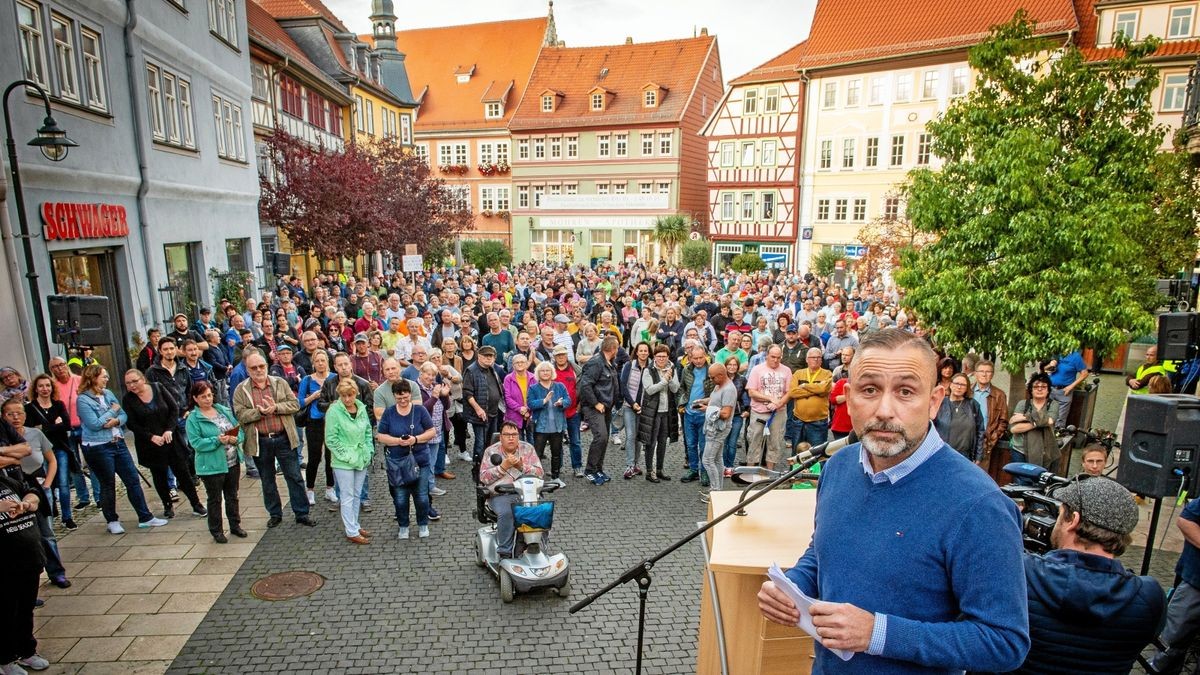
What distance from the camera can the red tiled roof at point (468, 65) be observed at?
5194 centimetres

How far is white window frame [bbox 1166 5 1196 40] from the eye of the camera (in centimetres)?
2430

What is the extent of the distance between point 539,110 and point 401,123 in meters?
10.4

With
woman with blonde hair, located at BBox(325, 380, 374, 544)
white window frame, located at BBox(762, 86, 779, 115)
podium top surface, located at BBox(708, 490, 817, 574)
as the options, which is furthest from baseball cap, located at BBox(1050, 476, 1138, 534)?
white window frame, located at BBox(762, 86, 779, 115)

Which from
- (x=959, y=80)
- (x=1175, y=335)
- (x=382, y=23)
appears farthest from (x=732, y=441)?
(x=382, y=23)

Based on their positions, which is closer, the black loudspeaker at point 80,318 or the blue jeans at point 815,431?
the black loudspeaker at point 80,318

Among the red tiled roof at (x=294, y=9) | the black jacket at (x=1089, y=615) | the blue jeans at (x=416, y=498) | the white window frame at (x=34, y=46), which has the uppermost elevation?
the red tiled roof at (x=294, y=9)

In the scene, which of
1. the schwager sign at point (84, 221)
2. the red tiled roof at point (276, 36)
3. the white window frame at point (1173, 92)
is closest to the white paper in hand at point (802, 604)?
the schwager sign at point (84, 221)

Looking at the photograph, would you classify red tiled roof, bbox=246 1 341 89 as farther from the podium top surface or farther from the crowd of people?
the podium top surface

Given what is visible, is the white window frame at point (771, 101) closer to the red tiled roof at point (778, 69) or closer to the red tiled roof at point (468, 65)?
the red tiled roof at point (778, 69)

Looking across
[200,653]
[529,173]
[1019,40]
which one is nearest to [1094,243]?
[1019,40]

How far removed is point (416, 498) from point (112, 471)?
3.30 metres

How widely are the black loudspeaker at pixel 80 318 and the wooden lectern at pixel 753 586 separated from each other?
834 centimetres

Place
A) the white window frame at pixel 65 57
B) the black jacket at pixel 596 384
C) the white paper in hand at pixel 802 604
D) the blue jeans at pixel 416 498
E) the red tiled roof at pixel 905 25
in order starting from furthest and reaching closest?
1. the red tiled roof at pixel 905 25
2. the white window frame at pixel 65 57
3. the black jacket at pixel 596 384
4. the blue jeans at pixel 416 498
5. the white paper in hand at pixel 802 604

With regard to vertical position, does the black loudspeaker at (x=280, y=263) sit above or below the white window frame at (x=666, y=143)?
below
